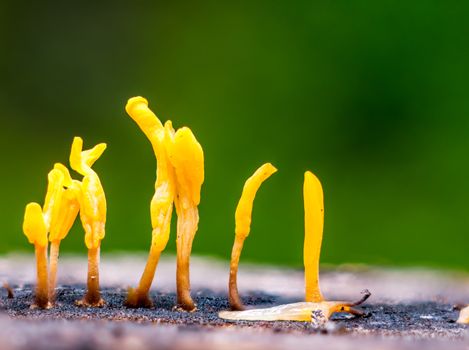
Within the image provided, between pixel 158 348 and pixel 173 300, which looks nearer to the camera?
pixel 158 348

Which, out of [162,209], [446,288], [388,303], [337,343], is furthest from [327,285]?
[337,343]

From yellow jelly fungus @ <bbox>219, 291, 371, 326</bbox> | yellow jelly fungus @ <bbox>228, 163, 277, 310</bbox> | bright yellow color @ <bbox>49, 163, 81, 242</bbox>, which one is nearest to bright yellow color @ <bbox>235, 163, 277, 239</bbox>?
yellow jelly fungus @ <bbox>228, 163, 277, 310</bbox>

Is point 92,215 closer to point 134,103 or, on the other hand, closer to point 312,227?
point 134,103

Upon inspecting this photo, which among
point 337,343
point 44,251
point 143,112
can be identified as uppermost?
point 143,112

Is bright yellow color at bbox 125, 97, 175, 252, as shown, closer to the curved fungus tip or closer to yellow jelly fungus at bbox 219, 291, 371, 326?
the curved fungus tip

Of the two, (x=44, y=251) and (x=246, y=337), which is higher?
(x=44, y=251)

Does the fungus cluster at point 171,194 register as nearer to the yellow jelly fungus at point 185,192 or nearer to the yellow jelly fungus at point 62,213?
the yellow jelly fungus at point 185,192

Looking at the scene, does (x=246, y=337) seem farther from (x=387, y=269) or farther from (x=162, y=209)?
(x=387, y=269)
